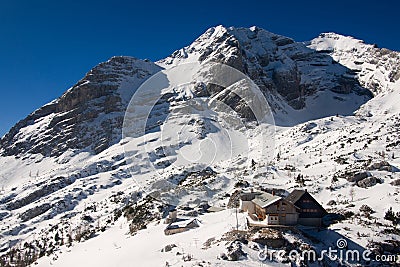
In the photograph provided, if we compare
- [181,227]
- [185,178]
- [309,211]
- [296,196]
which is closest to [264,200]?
[296,196]

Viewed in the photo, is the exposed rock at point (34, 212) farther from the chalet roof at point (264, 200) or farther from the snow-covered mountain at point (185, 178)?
the chalet roof at point (264, 200)

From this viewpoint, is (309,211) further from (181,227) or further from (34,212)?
(34,212)

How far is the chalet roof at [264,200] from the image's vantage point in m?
40.6

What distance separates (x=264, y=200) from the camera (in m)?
44.2

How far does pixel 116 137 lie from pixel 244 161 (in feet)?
305

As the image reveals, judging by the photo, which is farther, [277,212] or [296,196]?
[296,196]

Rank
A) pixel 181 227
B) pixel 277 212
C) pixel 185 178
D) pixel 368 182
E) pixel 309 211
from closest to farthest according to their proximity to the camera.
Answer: pixel 277 212, pixel 309 211, pixel 181 227, pixel 368 182, pixel 185 178

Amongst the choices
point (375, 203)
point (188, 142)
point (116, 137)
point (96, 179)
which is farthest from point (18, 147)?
point (375, 203)

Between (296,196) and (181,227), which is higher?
(296,196)

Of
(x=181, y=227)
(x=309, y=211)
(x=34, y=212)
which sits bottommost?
(x=181, y=227)

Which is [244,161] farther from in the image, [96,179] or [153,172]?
[96,179]

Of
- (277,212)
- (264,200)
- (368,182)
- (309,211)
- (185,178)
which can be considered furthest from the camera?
(185,178)

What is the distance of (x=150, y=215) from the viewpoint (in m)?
64.9

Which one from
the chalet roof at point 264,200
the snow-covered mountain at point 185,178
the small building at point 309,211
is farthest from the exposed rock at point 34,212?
the small building at point 309,211
